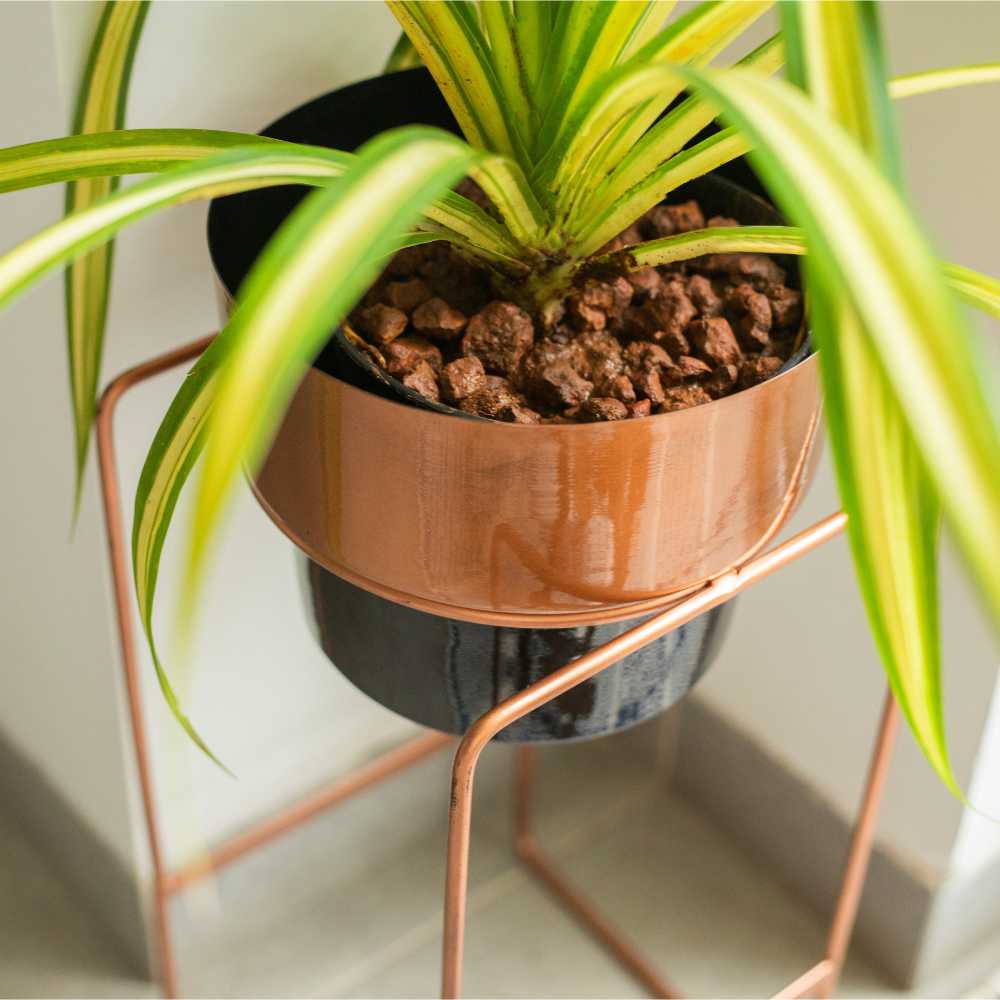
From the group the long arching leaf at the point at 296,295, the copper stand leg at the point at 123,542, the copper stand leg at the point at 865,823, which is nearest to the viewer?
the long arching leaf at the point at 296,295

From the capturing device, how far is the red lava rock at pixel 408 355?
2.20 ft

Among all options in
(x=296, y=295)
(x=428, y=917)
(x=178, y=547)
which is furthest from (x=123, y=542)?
(x=428, y=917)

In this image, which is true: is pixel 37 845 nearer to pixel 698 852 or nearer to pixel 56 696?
pixel 56 696

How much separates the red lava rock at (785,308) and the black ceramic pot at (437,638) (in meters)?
0.04

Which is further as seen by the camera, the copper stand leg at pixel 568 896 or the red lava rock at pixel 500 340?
the copper stand leg at pixel 568 896

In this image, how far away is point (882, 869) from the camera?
1.26 metres

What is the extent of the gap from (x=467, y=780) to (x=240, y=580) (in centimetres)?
48

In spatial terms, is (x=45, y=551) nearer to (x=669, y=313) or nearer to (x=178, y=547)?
(x=178, y=547)

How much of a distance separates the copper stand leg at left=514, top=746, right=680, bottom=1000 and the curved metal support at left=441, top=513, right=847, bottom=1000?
1.90 ft

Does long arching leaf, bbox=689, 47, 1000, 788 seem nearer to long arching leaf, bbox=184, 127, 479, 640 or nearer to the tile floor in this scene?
long arching leaf, bbox=184, 127, 479, 640

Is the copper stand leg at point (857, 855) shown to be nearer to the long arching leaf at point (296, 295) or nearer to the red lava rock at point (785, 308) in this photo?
the red lava rock at point (785, 308)

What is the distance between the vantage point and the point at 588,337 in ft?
2.28

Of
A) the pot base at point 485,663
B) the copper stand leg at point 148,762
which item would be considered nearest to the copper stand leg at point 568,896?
the copper stand leg at point 148,762

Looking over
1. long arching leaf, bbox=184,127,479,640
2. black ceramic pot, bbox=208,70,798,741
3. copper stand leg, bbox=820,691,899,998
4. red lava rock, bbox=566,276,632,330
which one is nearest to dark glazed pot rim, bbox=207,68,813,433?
black ceramic pot, bbox=208,70,798,741
